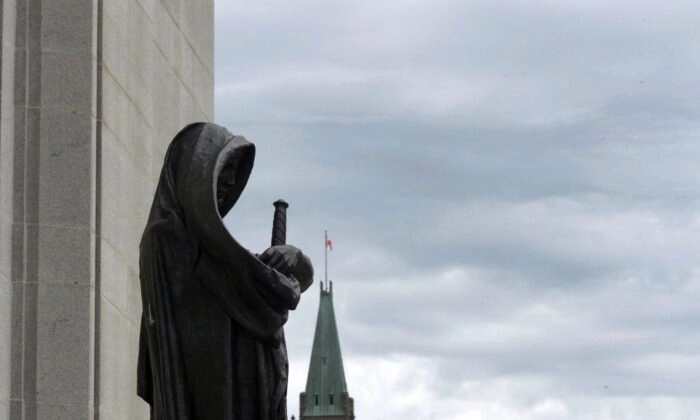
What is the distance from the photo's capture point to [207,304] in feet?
26.6

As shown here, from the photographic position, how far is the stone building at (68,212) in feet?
34.1

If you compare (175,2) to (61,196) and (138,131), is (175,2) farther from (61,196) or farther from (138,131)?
(61,196)

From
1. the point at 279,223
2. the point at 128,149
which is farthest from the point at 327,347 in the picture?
the point at 279,223

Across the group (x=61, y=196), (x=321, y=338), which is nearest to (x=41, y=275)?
(x=61, y=196)

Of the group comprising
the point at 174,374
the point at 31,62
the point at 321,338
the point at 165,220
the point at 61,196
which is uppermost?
the point at 321,338

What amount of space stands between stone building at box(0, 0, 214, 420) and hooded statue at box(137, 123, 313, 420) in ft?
7.64

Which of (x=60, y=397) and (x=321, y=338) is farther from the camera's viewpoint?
(x=321, y=338)

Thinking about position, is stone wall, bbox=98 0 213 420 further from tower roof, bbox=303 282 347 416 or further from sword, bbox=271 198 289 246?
tower roof, bbox=303 282 347 416

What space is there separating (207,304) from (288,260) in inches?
16.1

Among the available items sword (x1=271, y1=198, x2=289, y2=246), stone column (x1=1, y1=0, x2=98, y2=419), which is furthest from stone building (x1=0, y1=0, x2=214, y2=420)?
sword (x1=271, y1=198, x2=289, y2=246)

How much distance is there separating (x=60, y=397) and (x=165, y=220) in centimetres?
260

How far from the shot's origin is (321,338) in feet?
627

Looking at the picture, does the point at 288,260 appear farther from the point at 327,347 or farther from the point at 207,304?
the point at 327,347

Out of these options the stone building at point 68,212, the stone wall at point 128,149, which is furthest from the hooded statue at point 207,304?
the stone wall at point 128,149
